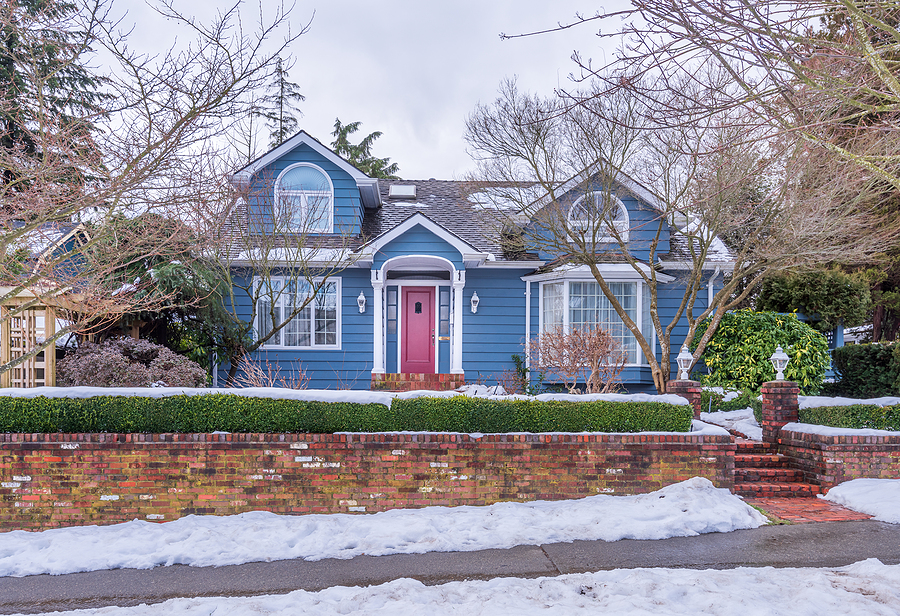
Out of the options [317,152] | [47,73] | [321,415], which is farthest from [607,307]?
[47,73]

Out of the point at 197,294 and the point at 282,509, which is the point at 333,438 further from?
the point at 197,294

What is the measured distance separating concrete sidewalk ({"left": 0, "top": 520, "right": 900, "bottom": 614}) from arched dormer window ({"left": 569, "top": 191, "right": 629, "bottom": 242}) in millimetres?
6522

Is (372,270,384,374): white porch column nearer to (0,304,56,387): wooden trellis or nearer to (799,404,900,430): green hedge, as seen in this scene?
(0,304,56,387): wooden trellis

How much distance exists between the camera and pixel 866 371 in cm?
1227

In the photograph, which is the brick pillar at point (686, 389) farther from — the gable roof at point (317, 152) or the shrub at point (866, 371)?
the gable roof at point (317, 152)

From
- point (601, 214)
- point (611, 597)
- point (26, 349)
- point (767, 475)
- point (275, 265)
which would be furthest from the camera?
point (275, 265)

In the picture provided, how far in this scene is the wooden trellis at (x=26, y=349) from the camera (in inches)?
307

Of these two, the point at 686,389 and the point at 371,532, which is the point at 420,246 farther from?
the point at 371,532

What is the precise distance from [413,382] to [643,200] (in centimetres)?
645

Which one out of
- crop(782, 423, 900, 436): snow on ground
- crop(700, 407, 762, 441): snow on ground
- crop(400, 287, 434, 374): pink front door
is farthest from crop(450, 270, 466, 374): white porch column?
crop(782, 423, 900, 436): snow on ground

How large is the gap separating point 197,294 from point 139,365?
179 centimetres

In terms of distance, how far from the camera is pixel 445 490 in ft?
19.3

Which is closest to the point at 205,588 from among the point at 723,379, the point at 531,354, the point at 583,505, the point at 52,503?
the point at 52,503

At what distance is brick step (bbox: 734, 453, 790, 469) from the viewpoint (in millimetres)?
7020
